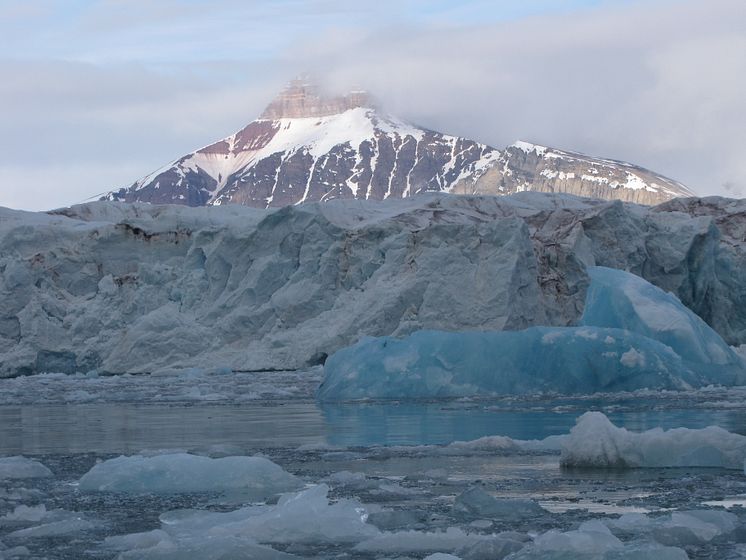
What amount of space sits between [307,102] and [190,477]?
Answer: 142 metres

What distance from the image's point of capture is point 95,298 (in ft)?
75.9

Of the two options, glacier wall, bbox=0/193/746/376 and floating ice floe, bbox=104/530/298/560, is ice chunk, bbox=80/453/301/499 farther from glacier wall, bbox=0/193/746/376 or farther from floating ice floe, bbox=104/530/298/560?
glacier wall, bbox=0/193/746/376

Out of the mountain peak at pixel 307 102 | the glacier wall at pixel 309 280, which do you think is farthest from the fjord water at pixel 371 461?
the mountain peak at pixel 307 102

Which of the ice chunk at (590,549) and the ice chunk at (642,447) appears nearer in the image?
the ice chunk at (590,549)

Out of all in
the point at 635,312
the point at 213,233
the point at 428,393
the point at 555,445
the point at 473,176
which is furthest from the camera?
→ the point at 473,176

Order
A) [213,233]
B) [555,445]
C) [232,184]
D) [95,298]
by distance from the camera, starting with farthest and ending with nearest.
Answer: [232,184], [213,233], [95,298], [555,445]

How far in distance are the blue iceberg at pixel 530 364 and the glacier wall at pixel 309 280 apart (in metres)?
5.31

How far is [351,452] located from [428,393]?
604 cm

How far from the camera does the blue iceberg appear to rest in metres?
13.6

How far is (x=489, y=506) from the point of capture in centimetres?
522

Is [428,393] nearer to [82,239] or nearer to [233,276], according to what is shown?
[233,276]

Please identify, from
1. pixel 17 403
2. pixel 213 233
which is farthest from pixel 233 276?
pixel 17 403

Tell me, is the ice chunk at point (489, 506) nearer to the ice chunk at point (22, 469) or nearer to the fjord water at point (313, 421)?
the ice chunk at point (22, 469)

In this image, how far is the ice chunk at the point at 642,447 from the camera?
6.85 meters
